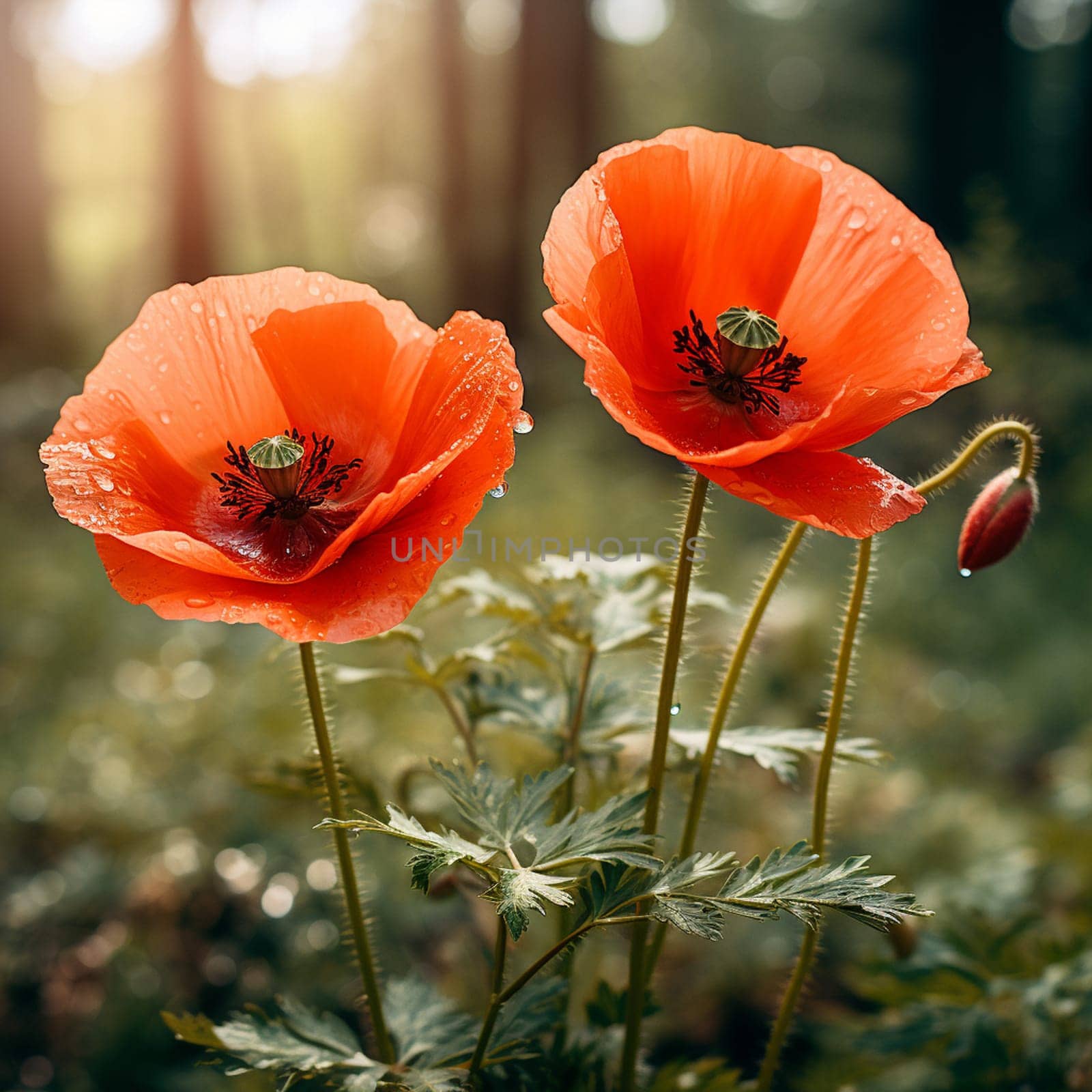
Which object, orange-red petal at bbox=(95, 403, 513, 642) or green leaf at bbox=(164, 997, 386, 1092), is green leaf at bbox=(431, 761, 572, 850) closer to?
orange-red petal at bbox=(95, 403, 513, 642)

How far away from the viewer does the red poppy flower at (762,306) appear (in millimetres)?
1111

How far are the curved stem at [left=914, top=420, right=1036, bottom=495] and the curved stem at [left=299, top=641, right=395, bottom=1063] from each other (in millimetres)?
711

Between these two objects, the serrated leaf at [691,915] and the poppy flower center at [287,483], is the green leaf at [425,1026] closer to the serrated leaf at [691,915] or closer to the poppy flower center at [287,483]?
the serrated leaf at [691,915]

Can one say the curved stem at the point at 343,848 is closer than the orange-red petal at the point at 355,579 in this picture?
No

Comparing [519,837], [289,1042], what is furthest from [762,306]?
[289,1042]

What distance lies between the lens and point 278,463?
46.9 inches

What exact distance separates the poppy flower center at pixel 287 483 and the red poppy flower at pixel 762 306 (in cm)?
38

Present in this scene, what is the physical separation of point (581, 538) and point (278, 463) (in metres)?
3.58

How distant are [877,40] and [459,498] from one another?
37.3 ft

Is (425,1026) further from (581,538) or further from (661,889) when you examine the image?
(581,538)

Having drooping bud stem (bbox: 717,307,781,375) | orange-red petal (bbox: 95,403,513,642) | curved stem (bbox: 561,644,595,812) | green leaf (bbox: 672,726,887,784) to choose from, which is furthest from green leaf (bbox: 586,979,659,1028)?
drooping bud stem (bbox: 717,307,781,375)

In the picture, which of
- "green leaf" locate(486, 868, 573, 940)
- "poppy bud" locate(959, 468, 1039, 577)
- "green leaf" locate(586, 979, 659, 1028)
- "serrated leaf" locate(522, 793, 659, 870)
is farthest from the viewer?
"green leaf" locate(586, 979, 659, 1028)

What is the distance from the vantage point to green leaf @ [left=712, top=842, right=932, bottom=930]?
1.03 m

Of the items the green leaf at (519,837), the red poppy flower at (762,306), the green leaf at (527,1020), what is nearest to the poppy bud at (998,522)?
the red poppy flower at (762,306)
